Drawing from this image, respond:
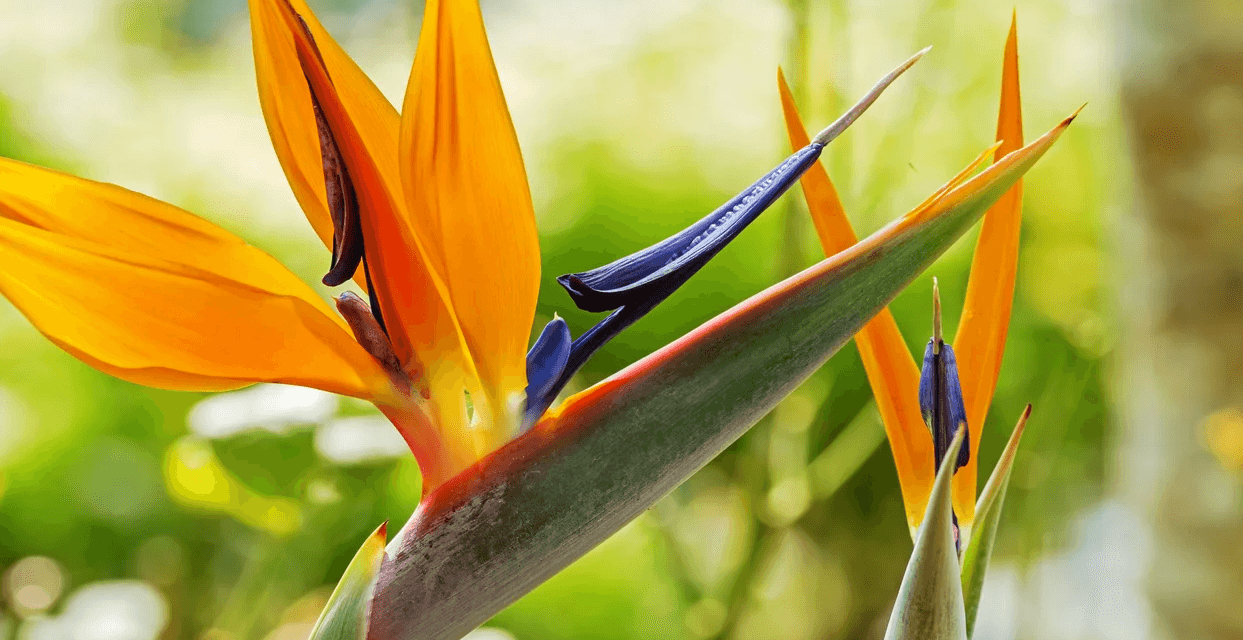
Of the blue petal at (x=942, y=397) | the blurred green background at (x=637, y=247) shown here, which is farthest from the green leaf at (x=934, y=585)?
the blurred green background at (x=637, y=247)

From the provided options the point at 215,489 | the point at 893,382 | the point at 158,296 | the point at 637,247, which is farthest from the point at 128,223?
the point at 637,247

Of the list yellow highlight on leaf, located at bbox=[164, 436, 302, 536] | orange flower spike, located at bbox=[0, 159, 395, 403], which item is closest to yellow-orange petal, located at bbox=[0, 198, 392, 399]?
orange flower spike, located at bbox=[0, 159, 395, 403]

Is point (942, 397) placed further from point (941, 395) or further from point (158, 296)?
point (158, 296)

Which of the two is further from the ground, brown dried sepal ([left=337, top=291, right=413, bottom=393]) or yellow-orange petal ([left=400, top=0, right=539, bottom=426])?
yellow-orange petal ([left=400, top=0, right=539, bottom=426])

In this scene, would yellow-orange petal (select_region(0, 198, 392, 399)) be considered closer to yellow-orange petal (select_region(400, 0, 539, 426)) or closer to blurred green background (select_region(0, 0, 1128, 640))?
yellow-orange petal (select_region(400, 0, 539, 426))

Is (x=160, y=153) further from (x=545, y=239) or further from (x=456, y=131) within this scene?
(x=456, y=131)

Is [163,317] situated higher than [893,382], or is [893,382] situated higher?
[163,317]
